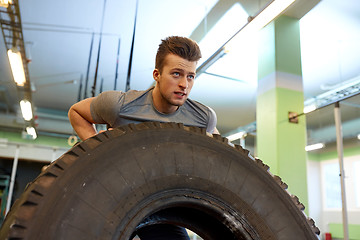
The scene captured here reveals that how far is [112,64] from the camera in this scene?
614cm

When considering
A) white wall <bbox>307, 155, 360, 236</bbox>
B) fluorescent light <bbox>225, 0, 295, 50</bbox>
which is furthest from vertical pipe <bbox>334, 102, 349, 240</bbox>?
white wall <bbox>307, 155, 360, 236</bbox>

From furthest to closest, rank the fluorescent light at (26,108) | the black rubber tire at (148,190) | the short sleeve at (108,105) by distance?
the fluorescent light at (26,108), the short sleeve at (108,105), the black rubber tire at (148,190)

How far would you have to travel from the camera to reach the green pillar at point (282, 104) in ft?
12.3

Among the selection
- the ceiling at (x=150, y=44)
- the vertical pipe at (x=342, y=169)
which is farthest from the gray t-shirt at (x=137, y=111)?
the vertical pipe at (x=342, y=169)

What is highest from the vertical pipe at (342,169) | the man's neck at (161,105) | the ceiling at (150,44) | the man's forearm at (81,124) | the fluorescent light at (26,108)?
the ceiling at (150,44)

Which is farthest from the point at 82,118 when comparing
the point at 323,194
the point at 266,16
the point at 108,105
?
the point at 323,194

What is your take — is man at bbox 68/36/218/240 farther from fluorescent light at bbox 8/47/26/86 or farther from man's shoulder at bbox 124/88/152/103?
fluorescent light at bbox 8/47/26/86

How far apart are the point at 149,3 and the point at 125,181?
4112 millimetres

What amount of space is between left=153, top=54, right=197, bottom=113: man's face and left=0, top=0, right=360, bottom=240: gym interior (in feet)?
3.81

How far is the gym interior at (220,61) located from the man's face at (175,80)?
3.81 feet

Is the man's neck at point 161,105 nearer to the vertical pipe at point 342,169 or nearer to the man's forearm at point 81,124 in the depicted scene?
the man's forearm at point 81,124

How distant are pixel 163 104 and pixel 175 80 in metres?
0.08

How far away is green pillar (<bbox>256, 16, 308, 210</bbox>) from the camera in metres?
3.75

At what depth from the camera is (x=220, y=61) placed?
18.0 ft
